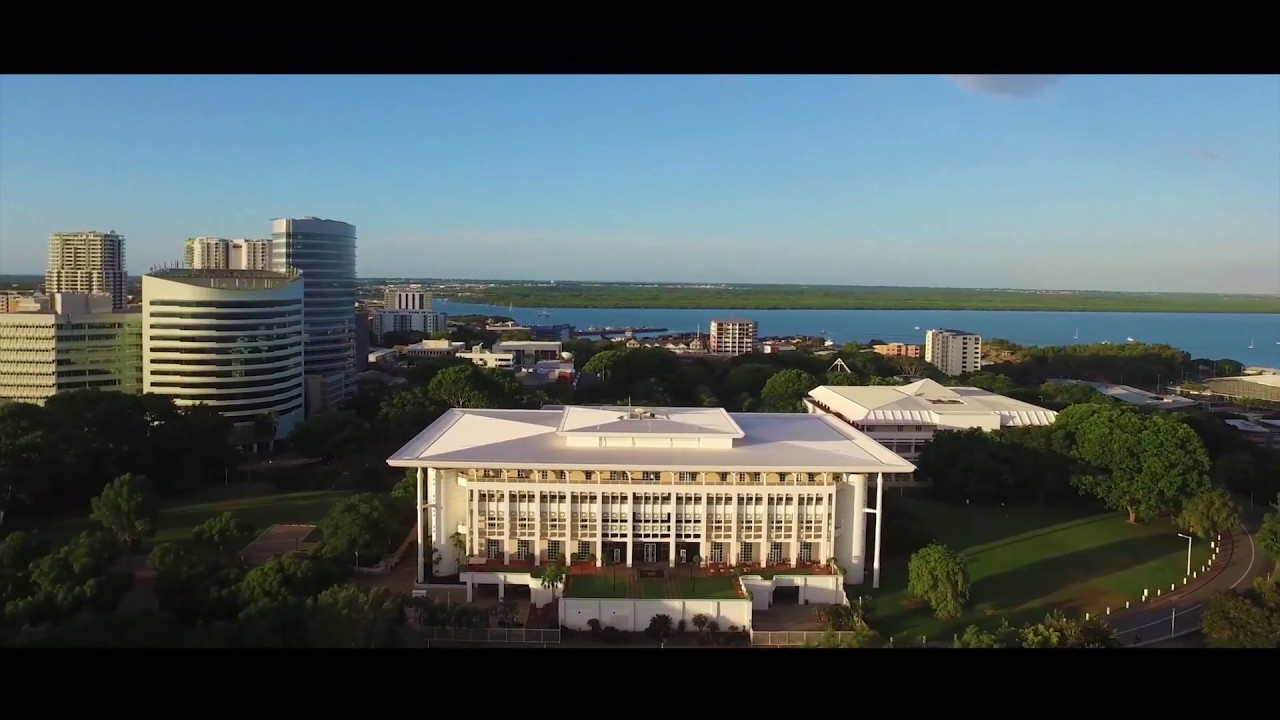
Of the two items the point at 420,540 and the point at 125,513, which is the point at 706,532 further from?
the point at 125,513

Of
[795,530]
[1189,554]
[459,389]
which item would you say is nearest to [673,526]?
[795,530]

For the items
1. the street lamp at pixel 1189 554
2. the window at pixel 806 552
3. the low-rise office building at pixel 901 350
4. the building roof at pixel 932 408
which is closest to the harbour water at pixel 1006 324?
the low-rise office building at pixel 901 350

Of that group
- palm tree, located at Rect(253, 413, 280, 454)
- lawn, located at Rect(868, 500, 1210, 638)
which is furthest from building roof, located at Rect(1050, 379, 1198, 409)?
palm tree, located at Rect(253, 413, 280, 454)

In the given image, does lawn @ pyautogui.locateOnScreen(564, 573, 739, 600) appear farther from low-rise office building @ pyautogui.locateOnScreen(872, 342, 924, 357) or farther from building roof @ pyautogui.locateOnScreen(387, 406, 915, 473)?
low-rise office building @ pyautogui.locateOnScreen(872, 342, 924, 357)

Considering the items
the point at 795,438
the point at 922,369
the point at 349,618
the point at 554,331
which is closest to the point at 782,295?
the point at 554,331

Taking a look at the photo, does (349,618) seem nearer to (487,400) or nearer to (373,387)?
(487,400)

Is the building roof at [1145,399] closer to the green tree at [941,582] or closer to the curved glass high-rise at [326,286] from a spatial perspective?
the green tree at [941,582]
